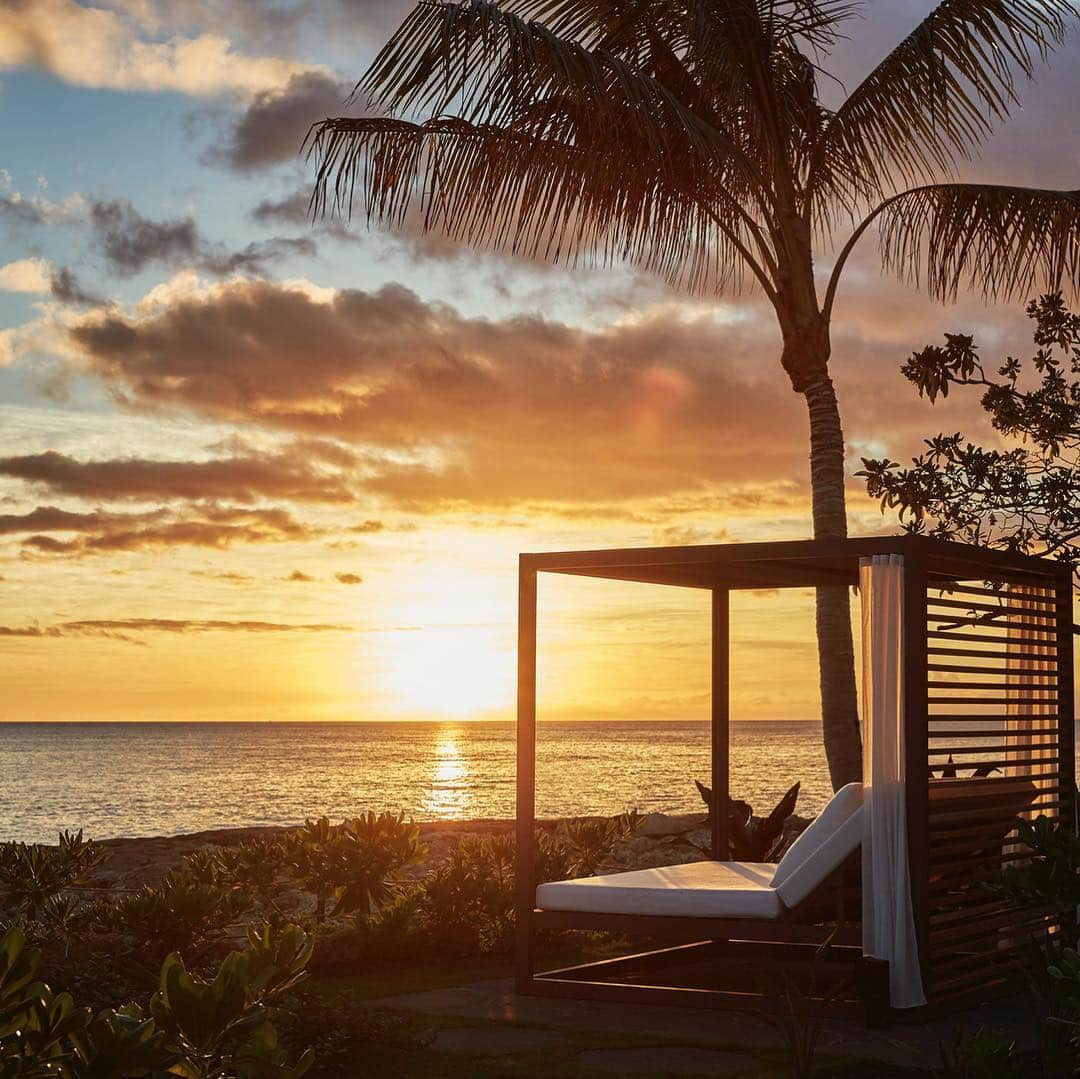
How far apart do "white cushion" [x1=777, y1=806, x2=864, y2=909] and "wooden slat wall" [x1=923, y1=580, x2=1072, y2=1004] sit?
14.3 inches

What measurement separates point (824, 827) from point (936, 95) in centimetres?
552

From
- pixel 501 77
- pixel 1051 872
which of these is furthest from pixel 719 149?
pixel 1051 872

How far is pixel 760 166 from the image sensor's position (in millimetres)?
10547

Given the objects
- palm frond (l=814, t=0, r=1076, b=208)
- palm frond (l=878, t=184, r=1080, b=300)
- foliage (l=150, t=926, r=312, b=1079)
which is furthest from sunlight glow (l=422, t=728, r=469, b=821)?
foliage (l=150, t=926, r=312, b=1079)

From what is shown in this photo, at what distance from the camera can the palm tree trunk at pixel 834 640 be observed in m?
9.96

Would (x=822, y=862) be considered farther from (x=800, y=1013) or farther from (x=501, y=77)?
(x=501, y=77)

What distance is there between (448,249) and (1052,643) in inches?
192

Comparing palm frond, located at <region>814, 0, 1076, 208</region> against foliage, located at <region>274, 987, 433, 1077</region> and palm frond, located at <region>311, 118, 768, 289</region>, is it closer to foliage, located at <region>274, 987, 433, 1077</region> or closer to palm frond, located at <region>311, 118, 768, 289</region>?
palm frond, located at <region>311, 118, 768, 289</region>

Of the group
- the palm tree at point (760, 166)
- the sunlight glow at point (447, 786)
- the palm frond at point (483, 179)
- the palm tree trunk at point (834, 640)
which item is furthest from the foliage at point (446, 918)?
the sunlight glow at point (447, 786)

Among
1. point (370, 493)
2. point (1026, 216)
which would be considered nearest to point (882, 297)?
point (1026, 216)

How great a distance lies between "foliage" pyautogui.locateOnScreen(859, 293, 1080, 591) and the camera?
8.98 metres

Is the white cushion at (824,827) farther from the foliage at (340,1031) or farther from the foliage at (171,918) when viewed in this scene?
the foliage at (171,918)

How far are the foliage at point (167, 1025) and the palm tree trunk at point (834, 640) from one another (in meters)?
6.65

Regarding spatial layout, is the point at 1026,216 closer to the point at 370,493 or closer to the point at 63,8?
the point at 63,8
